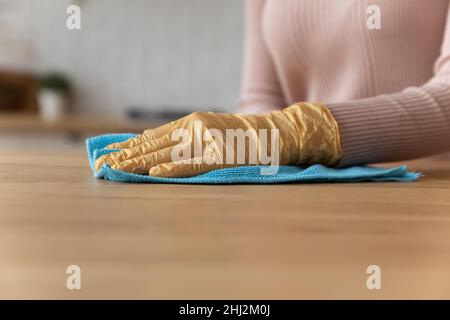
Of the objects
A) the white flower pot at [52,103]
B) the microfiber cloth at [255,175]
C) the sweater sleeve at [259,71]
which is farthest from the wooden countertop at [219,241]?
the white flower pot at [52,103]

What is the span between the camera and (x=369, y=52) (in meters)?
1.11

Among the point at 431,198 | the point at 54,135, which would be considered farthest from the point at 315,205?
the point at 54,135

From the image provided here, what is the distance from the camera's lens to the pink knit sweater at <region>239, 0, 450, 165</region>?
806 millimetres

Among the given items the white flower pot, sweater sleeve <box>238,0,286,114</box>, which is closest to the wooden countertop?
sweater sleeve <box>238,0,286,114</box>

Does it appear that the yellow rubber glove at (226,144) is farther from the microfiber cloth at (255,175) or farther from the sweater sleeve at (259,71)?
the sweater sleeve at (259,71)

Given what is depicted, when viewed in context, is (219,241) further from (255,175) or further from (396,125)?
Result: (396,125)

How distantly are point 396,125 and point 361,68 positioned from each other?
1.16ft

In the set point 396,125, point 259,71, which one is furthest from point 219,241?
point 259,71

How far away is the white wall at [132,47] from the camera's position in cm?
279

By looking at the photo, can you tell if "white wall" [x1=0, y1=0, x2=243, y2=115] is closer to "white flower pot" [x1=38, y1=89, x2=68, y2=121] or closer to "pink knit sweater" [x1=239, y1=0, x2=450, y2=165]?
"white flower pot" [x1=38, y1=89, x2=68, y2=121]

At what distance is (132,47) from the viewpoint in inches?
111

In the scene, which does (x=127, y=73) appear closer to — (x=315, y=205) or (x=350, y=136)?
(x=350, y=136)
